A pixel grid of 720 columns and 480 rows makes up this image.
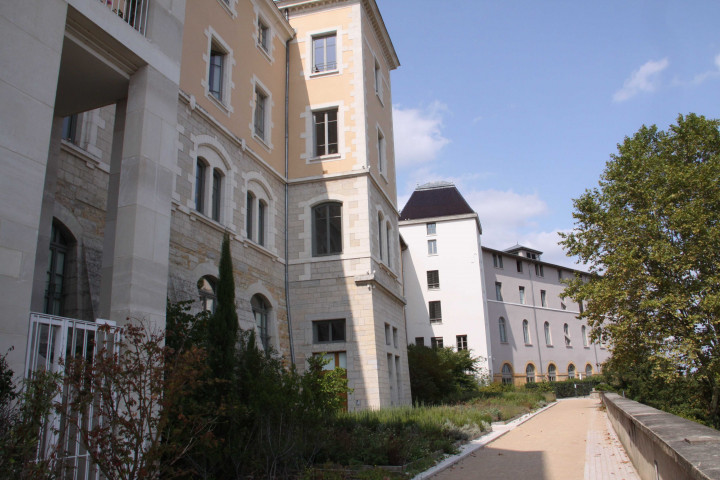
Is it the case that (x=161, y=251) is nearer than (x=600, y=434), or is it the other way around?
(x=161, y=251)

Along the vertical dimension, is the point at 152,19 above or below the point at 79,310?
above

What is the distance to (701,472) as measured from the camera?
3812 millimetres

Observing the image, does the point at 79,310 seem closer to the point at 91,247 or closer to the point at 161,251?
the point at 91,247

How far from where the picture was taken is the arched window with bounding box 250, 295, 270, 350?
1695 cm

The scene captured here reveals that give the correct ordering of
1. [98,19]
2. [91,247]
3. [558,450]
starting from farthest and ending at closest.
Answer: [558,450], [91,247], [98,19]

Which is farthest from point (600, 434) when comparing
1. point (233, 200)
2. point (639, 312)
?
point (233, 200)

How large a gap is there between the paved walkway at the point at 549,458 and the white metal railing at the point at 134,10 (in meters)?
8.47

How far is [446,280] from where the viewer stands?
4412 centimetres

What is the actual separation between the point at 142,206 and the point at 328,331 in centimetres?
1151

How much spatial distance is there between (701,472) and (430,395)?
2120cm

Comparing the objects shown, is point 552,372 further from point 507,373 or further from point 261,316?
point 261,316

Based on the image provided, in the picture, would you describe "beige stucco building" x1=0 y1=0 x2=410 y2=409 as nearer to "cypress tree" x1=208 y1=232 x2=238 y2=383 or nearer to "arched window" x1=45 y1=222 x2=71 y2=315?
"arched window" x1=45 y1=222 x2=71 y2=315

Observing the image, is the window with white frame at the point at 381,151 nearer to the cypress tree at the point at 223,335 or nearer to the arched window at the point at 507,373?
the cypress tree at the point at 223,335

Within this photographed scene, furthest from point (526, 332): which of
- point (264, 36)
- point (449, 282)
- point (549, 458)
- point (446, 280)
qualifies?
point (549, 458)
